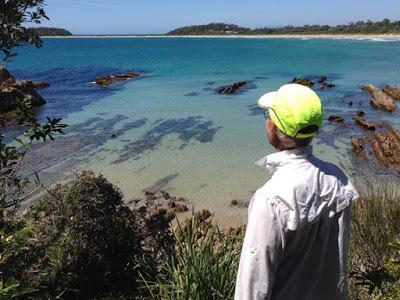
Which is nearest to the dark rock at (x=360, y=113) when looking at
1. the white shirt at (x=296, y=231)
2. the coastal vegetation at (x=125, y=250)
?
the coastal vegetation at (x=125, y=250)

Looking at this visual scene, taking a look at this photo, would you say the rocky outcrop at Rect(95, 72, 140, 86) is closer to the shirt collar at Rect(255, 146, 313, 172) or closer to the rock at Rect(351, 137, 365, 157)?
the rock at Rect(351, 137, 365, 157)

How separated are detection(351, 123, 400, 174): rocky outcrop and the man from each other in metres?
12.8

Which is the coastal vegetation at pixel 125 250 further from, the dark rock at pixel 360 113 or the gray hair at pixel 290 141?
the dark rock at pixel 360 113

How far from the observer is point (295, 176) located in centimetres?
217

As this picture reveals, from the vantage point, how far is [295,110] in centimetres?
218

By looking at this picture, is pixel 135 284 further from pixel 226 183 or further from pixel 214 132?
pixel 214 132

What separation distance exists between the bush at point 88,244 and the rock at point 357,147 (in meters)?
10.9

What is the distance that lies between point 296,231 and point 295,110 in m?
0.60

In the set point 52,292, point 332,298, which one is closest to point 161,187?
point 52,292

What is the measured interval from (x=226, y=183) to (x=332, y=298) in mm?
10464

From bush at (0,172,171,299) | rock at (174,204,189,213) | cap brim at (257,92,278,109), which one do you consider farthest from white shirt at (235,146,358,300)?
rock at (174,204,189,213)

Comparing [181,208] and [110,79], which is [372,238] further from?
[110,79]

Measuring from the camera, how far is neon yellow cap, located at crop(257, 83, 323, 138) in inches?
85.7

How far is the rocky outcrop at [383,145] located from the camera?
1473 cm
